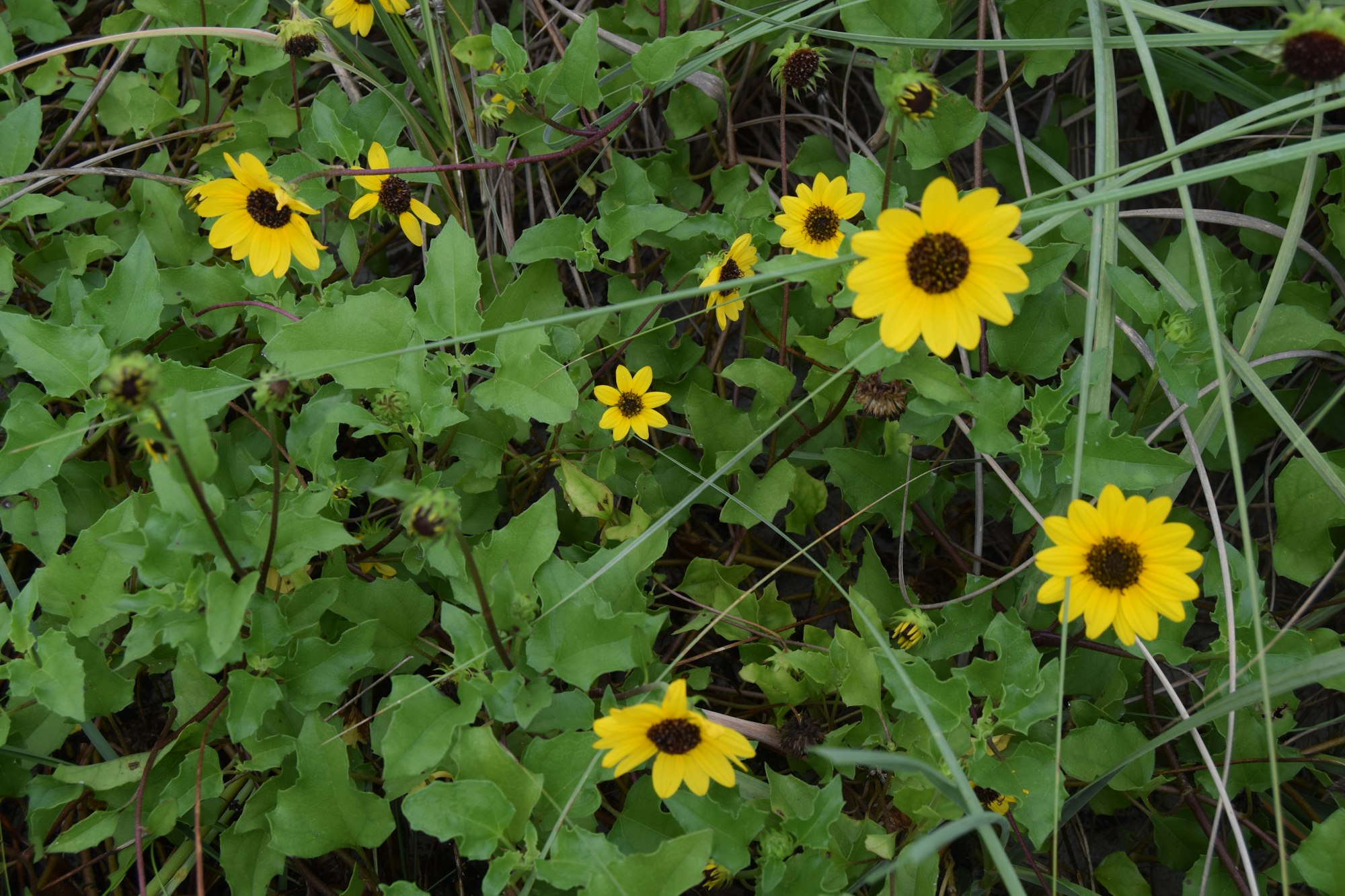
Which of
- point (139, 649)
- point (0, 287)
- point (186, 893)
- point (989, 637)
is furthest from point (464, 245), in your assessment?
point (186, 893)

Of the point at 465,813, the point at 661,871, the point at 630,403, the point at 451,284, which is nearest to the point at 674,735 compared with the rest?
the point at 661,871

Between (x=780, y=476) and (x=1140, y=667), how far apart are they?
0.82 metres

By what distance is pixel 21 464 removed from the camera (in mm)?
1772

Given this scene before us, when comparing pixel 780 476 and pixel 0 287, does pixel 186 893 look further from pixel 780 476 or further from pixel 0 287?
pixel 780 476

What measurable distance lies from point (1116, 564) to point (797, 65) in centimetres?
113

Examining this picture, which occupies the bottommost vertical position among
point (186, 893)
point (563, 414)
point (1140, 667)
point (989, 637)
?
point (186, 893)

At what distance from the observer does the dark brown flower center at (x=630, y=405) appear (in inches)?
76.8

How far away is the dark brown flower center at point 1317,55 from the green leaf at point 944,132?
0.65 m

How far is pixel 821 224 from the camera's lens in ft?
6.15

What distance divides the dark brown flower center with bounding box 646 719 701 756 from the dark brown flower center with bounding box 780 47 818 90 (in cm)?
127

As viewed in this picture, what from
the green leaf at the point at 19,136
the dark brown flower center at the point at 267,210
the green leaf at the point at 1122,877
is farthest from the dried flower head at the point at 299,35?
the green leaf at the point at 1122,877

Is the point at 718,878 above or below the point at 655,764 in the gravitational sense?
below

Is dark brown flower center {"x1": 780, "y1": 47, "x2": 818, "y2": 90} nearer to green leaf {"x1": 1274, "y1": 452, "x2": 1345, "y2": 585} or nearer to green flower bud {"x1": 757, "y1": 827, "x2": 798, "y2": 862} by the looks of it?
green leaf {"x1": 1274, "y1": 452, "x2": 1345, "y2": 585}

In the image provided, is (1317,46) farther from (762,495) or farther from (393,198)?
(393,198)
